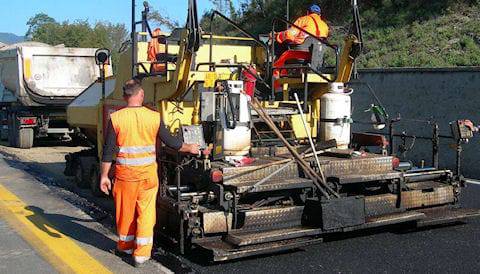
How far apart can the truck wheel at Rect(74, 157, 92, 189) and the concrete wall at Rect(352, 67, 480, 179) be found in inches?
195

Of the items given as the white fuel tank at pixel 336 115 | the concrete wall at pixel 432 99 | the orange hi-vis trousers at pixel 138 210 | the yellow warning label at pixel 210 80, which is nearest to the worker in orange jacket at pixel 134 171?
the orange hi-vis trousers at pixel 138 210

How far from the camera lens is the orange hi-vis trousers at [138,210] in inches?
216

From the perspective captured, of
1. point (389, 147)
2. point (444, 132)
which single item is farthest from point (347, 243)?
point (444, 132)

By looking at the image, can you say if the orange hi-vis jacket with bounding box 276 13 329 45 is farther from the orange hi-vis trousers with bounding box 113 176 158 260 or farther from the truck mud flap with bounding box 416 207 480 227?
the orange hi-vis trousers with bounding box 113 176 158 260

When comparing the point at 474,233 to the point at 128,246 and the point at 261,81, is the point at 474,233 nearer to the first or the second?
the point at 261,81

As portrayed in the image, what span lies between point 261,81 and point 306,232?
261 centimetres

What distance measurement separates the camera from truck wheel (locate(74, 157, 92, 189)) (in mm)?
9672

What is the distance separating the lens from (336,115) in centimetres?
726

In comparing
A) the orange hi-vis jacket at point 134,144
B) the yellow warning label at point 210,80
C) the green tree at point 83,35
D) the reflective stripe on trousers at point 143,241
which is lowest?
the reflective stripe on trousers at point 143,241

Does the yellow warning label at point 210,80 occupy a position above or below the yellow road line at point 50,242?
above

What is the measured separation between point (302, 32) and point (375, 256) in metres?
3.51

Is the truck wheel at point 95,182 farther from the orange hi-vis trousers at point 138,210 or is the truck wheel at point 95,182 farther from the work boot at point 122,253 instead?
the orange hi-vis trousers at point 138,210

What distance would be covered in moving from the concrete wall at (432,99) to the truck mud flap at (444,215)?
4.26 meters

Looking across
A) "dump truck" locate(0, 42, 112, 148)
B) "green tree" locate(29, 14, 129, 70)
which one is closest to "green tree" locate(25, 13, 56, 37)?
"green tree" locate(29, 14, 129, 70)
